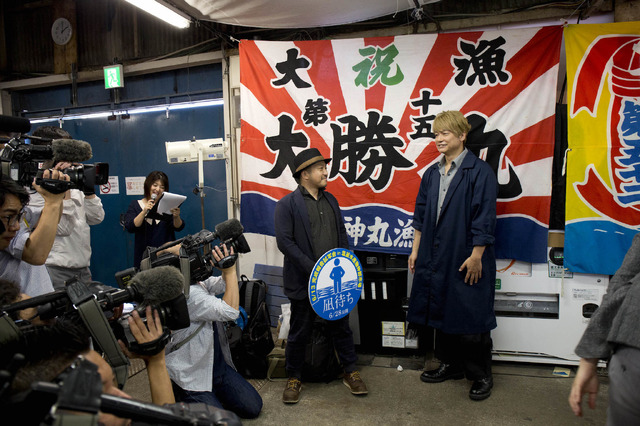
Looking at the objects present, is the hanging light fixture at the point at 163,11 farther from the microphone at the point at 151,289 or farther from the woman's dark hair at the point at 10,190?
the microphone at the point at 151,289

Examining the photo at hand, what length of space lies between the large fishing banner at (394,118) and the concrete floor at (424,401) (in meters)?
0.88

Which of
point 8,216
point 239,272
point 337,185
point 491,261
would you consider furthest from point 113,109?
point 491,261

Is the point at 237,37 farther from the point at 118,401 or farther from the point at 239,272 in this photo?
the point at 118,401

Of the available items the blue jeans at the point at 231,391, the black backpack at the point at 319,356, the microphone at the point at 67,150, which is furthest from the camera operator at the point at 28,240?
the black backpack at the point at 319,356

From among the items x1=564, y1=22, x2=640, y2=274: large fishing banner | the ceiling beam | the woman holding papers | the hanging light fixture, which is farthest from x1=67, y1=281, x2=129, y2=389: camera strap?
the ceiling beam

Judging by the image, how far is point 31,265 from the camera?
2.00 meters

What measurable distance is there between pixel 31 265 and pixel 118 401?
1.56 metres

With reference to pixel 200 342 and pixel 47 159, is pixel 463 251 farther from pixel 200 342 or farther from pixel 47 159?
pixel 47 159

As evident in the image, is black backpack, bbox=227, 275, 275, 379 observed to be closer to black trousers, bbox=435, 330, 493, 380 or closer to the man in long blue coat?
the man in long blue coat

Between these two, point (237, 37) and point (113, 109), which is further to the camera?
point (113, 109)

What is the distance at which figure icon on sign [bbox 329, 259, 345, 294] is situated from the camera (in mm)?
2775

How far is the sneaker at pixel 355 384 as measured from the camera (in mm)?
2834

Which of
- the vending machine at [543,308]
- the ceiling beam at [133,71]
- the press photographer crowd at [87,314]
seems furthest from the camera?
the ceiling beam at [133,71]

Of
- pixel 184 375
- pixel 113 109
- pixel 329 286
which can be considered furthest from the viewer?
pixel 113 109
